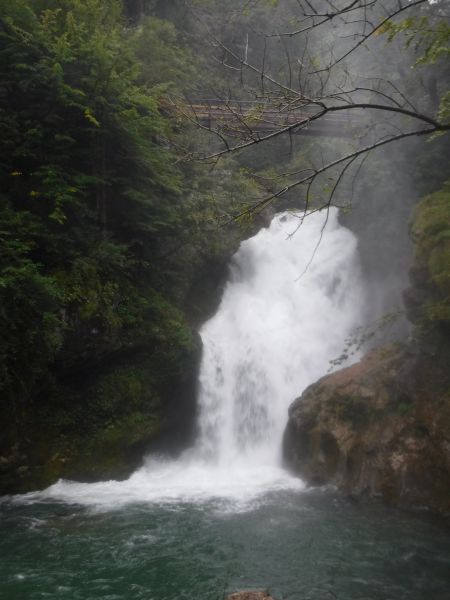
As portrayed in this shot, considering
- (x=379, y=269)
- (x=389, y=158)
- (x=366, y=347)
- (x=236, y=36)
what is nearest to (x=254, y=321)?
(x=366, y=347)

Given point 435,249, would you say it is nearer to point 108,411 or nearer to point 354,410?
point 354,410

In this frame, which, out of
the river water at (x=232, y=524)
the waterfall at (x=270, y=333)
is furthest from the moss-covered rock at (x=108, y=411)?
the waterfall at (x=270, y=333)

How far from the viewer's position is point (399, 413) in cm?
1045

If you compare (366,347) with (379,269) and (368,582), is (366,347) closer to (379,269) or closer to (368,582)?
(379,269)

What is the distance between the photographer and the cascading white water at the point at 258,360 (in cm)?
1066

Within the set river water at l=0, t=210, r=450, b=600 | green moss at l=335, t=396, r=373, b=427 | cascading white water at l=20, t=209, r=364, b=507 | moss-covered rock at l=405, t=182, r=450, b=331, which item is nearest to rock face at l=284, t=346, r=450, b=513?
green moss at l=335, t=396, r=373, b=427

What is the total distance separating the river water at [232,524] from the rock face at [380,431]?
1.84 ft

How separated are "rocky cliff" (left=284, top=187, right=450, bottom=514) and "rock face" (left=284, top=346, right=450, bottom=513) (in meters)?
0.02

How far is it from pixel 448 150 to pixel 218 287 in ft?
27.0

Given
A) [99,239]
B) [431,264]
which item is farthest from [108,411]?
[431,264]

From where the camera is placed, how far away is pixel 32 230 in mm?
9844

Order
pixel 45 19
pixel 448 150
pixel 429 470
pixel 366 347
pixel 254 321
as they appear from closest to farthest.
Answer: pixel 429 470, pixel 45 19, pixel 448 150, pixel 366 347, pixel 254 321

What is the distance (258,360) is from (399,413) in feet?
15.6

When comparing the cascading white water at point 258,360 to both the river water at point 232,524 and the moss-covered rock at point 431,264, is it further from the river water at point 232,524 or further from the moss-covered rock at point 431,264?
the moss-covered rock at point 431,264
